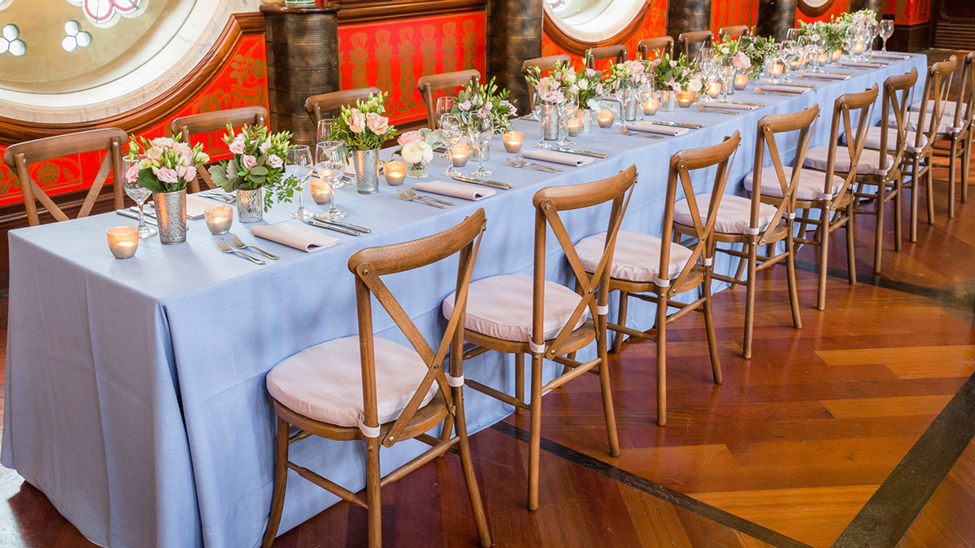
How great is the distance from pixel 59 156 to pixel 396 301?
1673mm

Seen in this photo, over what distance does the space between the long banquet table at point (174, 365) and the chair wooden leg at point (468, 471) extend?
1.40 ft

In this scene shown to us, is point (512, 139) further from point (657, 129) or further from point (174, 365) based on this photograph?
point (174, 365)

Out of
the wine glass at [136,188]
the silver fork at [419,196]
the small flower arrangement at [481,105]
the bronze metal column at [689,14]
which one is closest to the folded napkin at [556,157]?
the small flower arrangement at [481,105]

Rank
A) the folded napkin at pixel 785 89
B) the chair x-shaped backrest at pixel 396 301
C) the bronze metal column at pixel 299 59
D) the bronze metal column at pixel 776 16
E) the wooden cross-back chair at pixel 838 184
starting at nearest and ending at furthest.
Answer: the chair x-shaped backrest at pixel 396 301, the wooden cross-back chair at pixel 838 184, the folded napkin at pixel 785 89, the bronze metal column at pixel 299 59, the bronze metal column at pixel 776 16

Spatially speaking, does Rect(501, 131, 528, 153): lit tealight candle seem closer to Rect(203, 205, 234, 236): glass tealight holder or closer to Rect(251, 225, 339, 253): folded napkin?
Rect(251, 225, 339, 253): folded napkin

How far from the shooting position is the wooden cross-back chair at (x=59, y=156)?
108 inches

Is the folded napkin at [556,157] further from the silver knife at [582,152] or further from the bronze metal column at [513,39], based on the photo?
the bronze metal column at [513,39]

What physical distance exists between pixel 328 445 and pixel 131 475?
543mm

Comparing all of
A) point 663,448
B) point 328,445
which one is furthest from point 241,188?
point 663,448

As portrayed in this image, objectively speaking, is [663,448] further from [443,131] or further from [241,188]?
[241,188]

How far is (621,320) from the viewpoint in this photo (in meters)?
3.50

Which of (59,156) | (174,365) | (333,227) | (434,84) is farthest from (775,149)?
(59,156)

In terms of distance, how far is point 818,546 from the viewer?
7.71 feet

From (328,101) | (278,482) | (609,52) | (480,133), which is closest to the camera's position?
(278,482)
